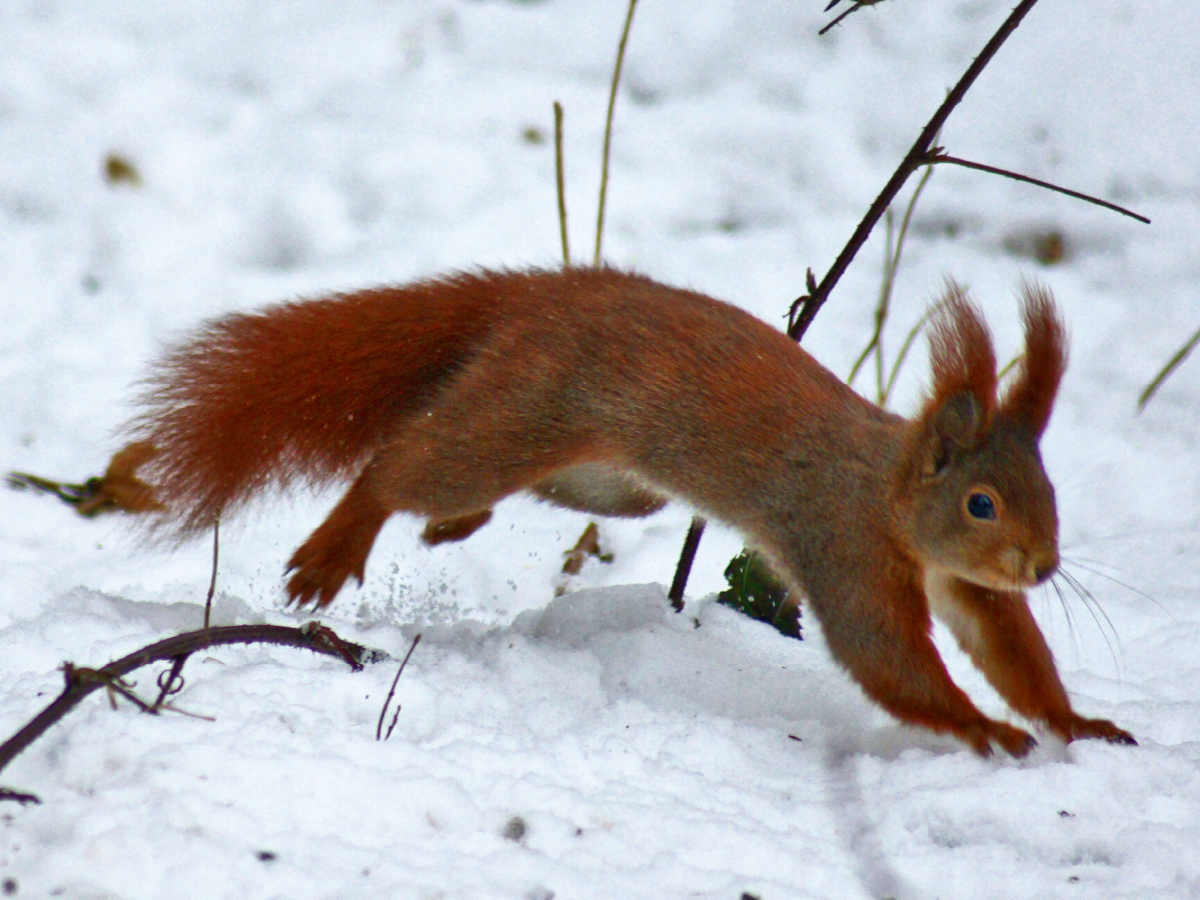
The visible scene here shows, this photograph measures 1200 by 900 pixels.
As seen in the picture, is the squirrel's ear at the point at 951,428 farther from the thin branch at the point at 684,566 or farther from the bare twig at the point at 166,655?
the bare twig at the point at 166,655

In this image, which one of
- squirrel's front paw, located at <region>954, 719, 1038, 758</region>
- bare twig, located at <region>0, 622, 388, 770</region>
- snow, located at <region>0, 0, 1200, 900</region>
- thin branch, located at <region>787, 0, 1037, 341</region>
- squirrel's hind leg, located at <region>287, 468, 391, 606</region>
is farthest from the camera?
squirrel's hind leg, located at <region>287, 468, 391, 606</region>

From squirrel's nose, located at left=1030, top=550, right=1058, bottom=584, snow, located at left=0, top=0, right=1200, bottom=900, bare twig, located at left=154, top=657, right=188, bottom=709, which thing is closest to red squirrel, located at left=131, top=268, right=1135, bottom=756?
squirrel's nose, located at left=1030, top=550, right=1058, bottom=584

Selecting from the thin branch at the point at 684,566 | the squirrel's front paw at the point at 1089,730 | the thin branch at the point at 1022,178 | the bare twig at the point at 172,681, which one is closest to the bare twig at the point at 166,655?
the bare twig at the point at 172,681

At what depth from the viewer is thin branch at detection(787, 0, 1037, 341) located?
185cm

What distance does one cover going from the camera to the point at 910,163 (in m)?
1.92

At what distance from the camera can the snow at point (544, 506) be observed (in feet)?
4.09

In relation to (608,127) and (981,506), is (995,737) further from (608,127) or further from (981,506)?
(608,127)

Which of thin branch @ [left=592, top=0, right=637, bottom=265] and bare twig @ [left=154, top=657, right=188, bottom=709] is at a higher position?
thin branch @ [left=592, top=0, right=637, bottom=265]

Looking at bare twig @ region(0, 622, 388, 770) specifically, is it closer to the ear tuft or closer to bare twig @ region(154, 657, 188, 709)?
bare twig @ region(154, 657, 188, 709)

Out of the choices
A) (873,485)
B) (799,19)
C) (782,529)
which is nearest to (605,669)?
(782,529)

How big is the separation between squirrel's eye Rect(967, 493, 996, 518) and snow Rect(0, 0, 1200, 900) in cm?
31

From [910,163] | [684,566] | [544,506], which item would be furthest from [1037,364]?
[544,506]

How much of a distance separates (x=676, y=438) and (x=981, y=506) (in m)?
0.47

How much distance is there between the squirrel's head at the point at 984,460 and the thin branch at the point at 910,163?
1.01 ft
